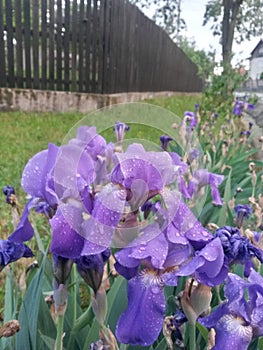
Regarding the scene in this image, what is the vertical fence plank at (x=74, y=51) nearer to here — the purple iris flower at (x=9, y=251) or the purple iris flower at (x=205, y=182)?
the purple iris flower at (x=205, y=182)

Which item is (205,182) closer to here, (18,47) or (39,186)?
(39,186)

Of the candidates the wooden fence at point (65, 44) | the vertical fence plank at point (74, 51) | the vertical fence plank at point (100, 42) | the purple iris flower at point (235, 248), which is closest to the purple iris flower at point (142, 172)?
Answer: the purple iris flower at point (235, 248)

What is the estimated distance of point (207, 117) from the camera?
13.6ft

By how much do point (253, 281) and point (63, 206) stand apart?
0.26 metres

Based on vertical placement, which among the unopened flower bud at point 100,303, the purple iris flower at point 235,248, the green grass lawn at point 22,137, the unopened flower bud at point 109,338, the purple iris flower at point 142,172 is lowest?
the green grass lawn at point 22,137

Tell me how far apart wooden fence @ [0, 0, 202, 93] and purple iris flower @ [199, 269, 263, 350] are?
16.0 feet

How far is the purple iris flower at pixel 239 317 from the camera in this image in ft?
1.73

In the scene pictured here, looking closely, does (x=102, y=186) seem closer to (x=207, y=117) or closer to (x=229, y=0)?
(x=207, y=117)

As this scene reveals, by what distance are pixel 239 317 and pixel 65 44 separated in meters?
5.36

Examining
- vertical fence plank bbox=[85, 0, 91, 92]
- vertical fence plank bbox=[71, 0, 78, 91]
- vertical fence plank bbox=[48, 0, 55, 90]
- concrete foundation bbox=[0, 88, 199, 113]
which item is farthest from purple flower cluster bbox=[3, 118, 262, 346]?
vertical fence plank bbox=[85, 0, 91, 92]

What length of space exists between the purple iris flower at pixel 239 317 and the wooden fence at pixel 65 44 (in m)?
4.88

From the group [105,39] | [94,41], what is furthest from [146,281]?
[105,39]

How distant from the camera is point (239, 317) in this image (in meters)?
0.55

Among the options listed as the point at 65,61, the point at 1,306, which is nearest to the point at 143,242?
the point at 1,306
